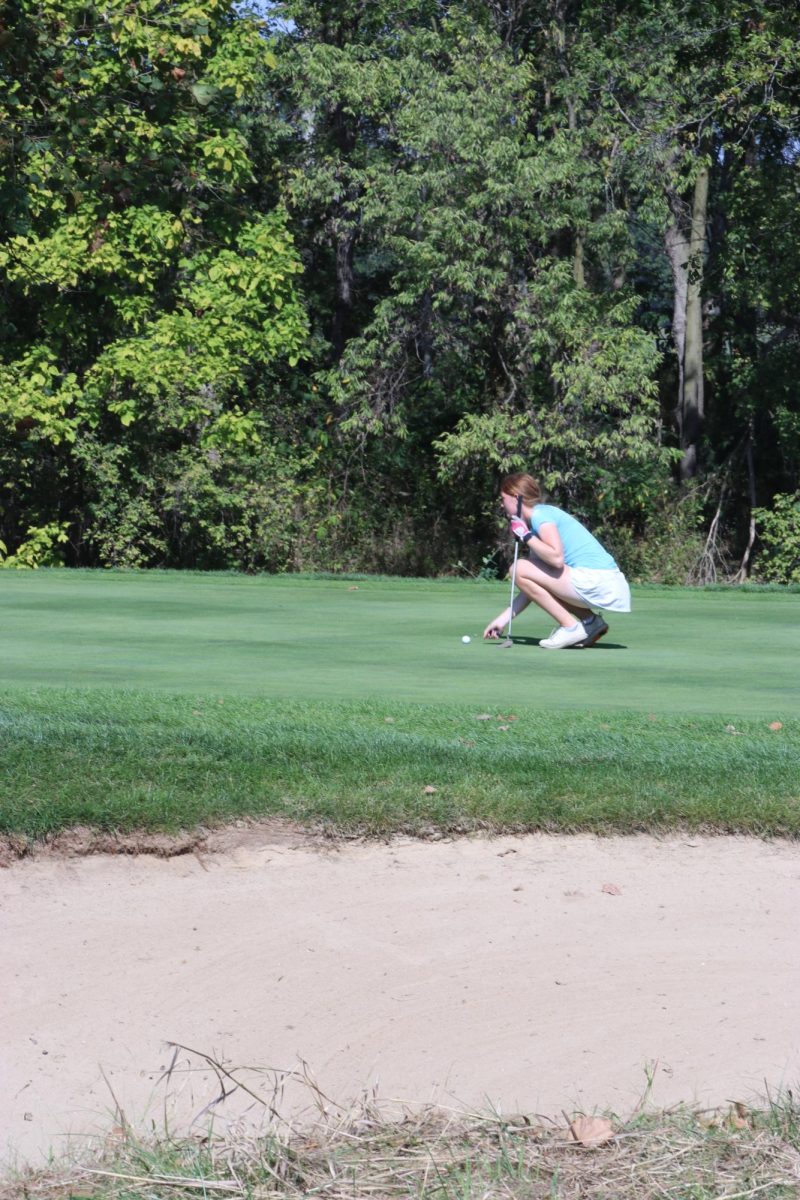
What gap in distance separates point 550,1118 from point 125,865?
2655 mm

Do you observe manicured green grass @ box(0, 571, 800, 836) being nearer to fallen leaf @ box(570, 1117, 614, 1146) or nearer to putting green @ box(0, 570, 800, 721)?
putting green @ box(0, 570, 800, 721)

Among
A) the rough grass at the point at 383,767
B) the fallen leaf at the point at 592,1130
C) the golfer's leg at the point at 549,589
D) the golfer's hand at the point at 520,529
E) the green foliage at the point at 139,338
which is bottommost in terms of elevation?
the fallen leaf at the point at 592,1130

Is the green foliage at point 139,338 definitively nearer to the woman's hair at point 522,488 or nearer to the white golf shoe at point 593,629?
the woman's hair at point 522,488

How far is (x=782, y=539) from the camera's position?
1133 inches

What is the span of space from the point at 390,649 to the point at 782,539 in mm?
19127

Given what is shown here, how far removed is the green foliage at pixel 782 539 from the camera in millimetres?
28359

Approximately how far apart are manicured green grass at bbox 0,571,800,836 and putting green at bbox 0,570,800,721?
39 mm

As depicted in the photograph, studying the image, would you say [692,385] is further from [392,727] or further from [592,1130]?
[592,1130]

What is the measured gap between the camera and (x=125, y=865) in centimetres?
579

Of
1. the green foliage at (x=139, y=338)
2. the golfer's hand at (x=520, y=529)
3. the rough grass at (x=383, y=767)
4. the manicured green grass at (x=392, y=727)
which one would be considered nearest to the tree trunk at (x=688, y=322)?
the green foliage at (x=139, y=338)

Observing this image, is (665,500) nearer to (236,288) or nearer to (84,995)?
(236,288)

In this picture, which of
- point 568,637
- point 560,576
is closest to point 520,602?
point 560,576

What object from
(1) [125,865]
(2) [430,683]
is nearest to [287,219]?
(2) [430,683]

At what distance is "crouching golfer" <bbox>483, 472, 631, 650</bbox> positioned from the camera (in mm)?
11367
